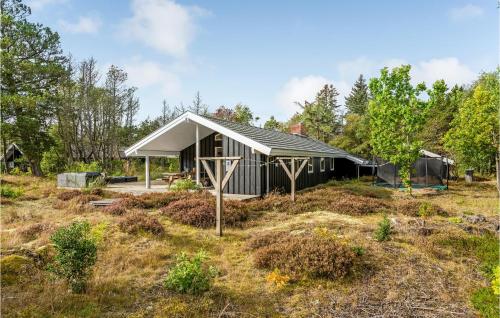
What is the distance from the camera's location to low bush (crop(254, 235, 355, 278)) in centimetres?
578

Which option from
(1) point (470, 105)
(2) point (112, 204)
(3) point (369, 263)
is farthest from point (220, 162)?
(1) point (470, 105)

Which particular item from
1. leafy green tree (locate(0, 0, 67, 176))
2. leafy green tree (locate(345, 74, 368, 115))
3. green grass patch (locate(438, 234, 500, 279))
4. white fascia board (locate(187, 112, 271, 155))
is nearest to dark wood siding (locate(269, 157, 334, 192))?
white fascia board (locate(187, 112, 271, 155))

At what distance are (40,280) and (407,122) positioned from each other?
17.4m

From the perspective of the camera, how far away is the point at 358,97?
Result: 56.9 meters

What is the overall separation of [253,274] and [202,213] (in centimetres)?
424

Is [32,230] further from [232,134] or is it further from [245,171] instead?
[245,171]

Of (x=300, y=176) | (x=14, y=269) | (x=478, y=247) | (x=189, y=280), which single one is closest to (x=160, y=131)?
(x=300, y=176)

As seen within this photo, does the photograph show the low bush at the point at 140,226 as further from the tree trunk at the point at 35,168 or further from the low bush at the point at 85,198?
the tree trunk at the point at 35,168

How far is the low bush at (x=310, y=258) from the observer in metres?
5.78

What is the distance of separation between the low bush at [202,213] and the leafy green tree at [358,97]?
4893cm

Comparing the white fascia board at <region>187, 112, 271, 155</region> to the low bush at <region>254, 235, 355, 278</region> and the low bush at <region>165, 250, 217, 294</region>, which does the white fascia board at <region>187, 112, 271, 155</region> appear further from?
the low bush at <region>165, 250, 217, 294</region>

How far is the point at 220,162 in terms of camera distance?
8445 millimetres

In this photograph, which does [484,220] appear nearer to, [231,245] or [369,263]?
[369,263]

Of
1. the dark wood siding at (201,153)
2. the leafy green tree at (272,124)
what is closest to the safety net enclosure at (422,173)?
the dark wood siding at (201,153)
